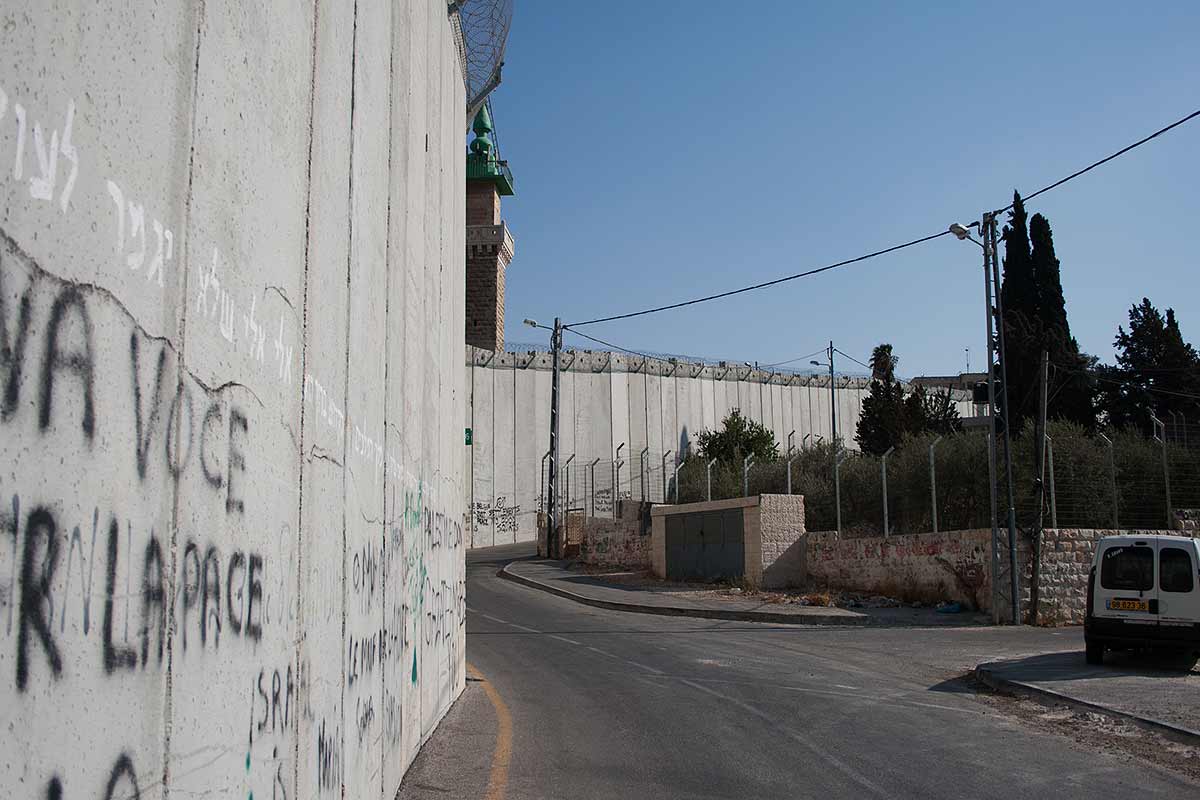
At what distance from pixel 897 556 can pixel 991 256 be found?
295 inches

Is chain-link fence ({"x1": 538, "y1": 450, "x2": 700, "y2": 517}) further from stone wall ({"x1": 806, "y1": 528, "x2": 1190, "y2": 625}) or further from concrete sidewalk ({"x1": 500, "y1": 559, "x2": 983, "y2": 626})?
stone wall ({"x1": 806, "y1": 528, "x2": 1190, "y2": 625})

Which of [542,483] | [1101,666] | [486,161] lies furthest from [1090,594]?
[486,161]

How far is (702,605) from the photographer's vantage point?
2430 centimetres

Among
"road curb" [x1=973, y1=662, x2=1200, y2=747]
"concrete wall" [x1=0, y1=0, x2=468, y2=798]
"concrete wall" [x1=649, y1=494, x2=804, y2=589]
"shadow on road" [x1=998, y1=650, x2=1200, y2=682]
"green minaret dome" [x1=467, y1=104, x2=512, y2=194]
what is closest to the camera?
"concrete wall" [x1=0, y1=0, x2=468, y2=798]

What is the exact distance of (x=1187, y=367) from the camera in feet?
161

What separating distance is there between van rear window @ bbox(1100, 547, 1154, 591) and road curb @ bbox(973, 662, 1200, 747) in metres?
2.21

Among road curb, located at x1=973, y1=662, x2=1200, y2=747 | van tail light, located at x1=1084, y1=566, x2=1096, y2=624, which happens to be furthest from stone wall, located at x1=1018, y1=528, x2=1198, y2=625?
road curb, located at x1=973, y1=662, x2=1200, y2=747

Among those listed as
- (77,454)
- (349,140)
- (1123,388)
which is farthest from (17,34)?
(1123,388)

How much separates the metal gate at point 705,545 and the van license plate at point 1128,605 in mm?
14079

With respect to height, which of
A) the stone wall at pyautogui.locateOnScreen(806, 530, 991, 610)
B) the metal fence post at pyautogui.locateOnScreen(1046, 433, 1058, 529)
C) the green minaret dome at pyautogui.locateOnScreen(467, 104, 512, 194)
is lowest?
the stone wall at pyautogui.locateOnScreen(806, 530, 991, 610)

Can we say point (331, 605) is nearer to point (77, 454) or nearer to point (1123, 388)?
point (77, 454)

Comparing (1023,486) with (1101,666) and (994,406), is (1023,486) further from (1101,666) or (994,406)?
(1101,666)

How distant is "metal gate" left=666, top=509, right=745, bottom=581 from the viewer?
2853 centimetres

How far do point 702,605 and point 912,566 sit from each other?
5.08 m
